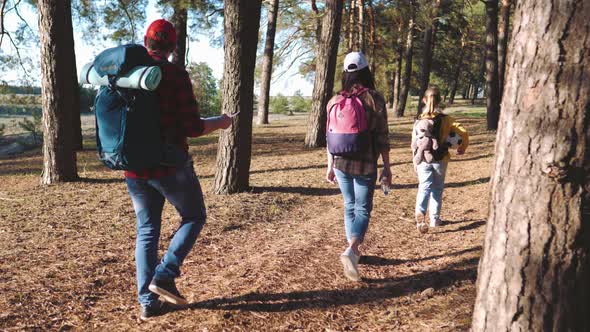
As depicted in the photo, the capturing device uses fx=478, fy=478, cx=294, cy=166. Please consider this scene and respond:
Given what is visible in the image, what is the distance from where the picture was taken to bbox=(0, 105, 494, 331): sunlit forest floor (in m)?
3.38

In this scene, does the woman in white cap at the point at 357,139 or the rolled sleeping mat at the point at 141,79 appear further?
the woman in white cap at the point at 357,139

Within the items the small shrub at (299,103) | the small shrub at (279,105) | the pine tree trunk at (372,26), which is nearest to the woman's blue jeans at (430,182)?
Result: the pine tree trunk at (372,26)

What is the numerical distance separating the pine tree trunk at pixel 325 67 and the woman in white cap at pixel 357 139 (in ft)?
25.2

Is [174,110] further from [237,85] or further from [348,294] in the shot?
[237,85]

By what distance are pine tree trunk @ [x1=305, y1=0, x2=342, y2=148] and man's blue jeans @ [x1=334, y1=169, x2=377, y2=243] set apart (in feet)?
25.1

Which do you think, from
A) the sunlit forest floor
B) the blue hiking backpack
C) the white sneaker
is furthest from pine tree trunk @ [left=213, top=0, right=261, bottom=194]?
the blue hiking backpack

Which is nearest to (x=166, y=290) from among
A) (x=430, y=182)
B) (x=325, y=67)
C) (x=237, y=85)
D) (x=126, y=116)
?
(x=126, y=116)

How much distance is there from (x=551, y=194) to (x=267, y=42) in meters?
18.6

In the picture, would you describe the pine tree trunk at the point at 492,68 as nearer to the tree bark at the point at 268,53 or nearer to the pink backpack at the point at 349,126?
the tree bark at the point at 268,53

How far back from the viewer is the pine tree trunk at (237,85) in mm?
6688

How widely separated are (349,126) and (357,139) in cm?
12

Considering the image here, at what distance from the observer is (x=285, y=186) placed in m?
7.87

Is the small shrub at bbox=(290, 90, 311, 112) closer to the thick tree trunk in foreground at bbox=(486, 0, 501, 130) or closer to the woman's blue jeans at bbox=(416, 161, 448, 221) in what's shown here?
the thick tree trunk in foreground at bbox=(486, 0, 501, 130)

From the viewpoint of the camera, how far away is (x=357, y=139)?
3.76m
